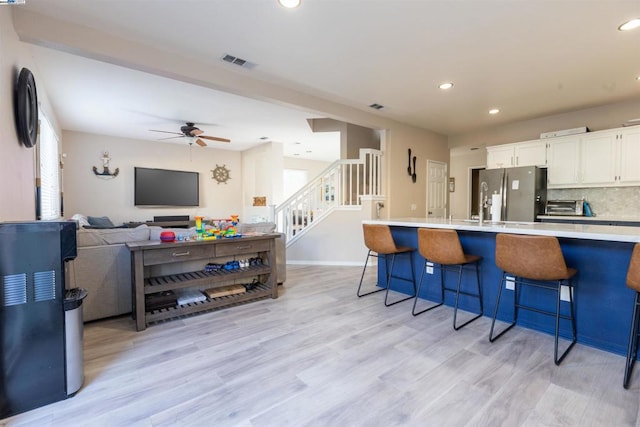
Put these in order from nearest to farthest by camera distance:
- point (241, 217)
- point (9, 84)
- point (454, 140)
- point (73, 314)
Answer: point (73, 314), point (9, 84), point (454, 140), point (241, 217)

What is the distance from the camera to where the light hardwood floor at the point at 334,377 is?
5.16 ft

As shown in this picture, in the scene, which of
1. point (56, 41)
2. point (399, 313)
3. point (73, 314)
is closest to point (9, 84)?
Result: point (56, 41)

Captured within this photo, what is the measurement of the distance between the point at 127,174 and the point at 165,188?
874mm

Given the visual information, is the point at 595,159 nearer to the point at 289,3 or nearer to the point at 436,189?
the point at 436,189

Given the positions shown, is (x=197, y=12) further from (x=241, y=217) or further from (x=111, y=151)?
(x=241, y=217)

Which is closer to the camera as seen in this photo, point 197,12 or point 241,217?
point 197,12

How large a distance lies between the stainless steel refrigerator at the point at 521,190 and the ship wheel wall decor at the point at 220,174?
21.8 feet

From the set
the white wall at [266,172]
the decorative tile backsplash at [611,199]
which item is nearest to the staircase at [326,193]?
the white wall at [266,172]

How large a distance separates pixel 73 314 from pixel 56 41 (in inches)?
91.1

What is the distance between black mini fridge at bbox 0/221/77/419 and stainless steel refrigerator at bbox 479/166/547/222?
5.12 metres

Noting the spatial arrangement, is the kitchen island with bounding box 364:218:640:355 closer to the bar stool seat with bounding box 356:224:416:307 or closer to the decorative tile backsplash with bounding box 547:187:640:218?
the bar stool seat with bounding box 356:224:416:307

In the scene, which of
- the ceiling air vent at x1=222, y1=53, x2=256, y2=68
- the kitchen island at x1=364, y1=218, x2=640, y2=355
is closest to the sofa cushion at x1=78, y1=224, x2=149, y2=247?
the ceiling air vent at x1=222, y1=53, x2=256, y2=68

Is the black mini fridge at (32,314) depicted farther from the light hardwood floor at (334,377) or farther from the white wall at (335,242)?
the white wall at (335,242)

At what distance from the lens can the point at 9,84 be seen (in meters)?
2.22
